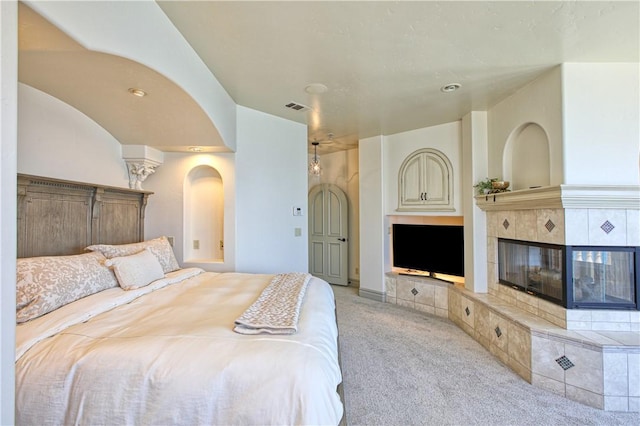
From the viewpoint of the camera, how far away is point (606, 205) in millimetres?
2166

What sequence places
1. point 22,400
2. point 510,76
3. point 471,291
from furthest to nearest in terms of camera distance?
1. point 471,291
2. point 510,76
3. point 22,400

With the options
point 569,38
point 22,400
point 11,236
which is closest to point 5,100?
point 11,236

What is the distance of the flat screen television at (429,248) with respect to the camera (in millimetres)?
3752

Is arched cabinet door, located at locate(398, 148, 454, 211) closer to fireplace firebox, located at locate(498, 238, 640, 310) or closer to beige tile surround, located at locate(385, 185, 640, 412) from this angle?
beige tile surround, located at locate(385, 185, 640, 412)

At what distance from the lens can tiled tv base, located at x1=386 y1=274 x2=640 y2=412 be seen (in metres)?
1.94

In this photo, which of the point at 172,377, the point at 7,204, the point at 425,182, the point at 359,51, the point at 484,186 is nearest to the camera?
the point at 7,204

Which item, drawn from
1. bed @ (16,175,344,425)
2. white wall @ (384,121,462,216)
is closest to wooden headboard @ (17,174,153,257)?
bed @ (16,175,344,425)

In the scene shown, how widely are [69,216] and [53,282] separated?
87 centimetres

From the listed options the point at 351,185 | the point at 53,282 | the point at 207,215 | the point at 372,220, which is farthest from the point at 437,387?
the point at 351,185

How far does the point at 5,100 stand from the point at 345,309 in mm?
3780

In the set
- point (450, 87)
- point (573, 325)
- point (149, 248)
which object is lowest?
point (573, 325)

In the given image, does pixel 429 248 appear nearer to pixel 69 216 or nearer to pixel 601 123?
pixel 601 123

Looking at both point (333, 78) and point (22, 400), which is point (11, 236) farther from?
point (333, 78)

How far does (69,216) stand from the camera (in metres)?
2.28
